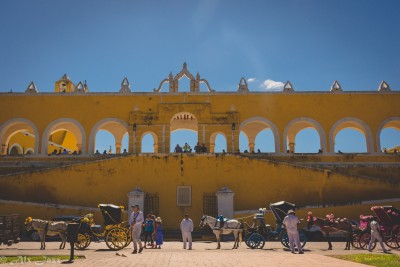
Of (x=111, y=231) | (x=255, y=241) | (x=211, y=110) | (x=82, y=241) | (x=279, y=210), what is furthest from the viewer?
(x=211, y=110)

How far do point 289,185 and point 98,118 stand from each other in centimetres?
1060

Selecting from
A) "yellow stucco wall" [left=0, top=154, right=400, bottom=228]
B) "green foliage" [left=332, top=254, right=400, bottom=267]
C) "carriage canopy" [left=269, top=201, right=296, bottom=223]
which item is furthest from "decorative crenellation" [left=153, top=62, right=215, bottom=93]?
"green foliage" [left=332, top=254, right=400, bottom=267]

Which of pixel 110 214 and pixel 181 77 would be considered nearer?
pixel 110 214

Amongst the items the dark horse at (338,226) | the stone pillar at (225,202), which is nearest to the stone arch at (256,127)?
the stone pillar at (225,202)

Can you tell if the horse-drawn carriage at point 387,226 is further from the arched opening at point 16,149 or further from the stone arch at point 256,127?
the arched opening at point 16,149

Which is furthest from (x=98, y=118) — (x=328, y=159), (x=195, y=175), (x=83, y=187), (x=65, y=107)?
(x=328, y=159)

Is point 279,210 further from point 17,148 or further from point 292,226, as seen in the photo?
point 17,148

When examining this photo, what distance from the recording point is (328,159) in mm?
20484

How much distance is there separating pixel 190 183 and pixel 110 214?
6318 mm

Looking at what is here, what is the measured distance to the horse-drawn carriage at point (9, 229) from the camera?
11370 mm

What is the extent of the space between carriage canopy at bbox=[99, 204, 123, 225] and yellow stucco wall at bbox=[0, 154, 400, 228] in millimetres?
5781

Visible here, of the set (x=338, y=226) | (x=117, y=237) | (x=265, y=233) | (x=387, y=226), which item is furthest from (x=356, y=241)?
(x=117, y=237)

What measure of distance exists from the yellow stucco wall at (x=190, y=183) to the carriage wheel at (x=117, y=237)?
601cm

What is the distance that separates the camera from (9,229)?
11695 millimetres
